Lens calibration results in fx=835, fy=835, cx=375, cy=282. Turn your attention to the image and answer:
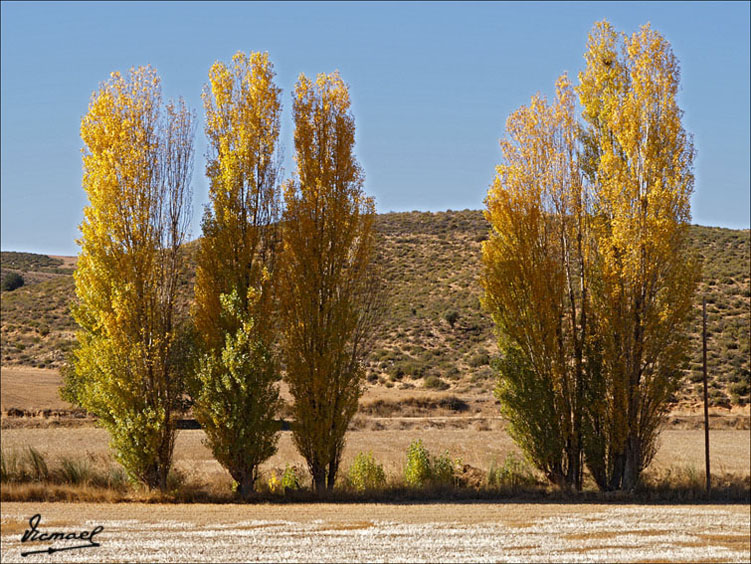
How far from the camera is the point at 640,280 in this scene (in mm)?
20203

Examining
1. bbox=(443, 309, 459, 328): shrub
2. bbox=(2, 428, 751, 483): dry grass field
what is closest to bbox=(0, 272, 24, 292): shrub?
bbox=(443, 309, 459, 328): shrub

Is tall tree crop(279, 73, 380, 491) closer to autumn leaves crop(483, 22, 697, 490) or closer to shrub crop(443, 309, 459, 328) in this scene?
autumn leaves crop(483, 22, 697, 490)

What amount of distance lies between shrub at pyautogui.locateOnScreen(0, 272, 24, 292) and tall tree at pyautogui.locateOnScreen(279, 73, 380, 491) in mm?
61509

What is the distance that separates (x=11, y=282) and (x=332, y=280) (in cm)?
6310

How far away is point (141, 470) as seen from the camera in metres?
18.2

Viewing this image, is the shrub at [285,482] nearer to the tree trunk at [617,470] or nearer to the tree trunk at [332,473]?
the tree trunk at [332,473]

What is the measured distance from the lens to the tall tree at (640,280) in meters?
20.2

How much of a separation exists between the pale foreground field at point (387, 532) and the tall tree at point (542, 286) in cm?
290

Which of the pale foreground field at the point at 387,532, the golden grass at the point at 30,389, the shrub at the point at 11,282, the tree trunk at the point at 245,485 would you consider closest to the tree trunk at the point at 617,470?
the pale foreground field at the point at 387,532

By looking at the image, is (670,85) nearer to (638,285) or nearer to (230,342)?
(638,285)

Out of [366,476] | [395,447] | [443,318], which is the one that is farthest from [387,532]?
[443,318]

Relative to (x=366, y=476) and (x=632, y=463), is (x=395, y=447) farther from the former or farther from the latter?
(x=632, y=463)

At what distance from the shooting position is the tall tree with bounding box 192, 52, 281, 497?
18.1m
